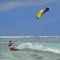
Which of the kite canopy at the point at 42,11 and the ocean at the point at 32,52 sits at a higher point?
the kite canopy at the point at 42,11

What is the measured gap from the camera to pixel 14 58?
12.3 m

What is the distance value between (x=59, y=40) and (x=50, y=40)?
2.41 feet

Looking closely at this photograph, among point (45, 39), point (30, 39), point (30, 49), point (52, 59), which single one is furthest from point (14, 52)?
point (45, 39)

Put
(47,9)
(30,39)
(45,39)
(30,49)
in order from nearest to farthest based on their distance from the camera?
(47,9) → (30,49) → (30,39) → (45,39)

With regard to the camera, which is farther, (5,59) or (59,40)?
(59,40)

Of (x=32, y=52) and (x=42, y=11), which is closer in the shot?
(x=42, y=11)

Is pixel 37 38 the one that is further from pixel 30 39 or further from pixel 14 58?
pixel 14 58

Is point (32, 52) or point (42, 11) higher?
point (42, 11)

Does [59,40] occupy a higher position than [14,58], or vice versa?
[59,40]

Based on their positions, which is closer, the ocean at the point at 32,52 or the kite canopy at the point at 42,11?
the ocean at the point at 32,52

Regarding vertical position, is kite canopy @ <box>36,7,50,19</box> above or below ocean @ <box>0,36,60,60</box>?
above

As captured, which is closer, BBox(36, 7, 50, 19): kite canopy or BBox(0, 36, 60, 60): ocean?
BBox(0, 36, 60, 60): ocean

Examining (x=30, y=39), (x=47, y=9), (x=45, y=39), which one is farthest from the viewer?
(x=45, y=39)

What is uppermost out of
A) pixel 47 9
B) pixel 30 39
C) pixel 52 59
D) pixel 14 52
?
pixel 30 39
